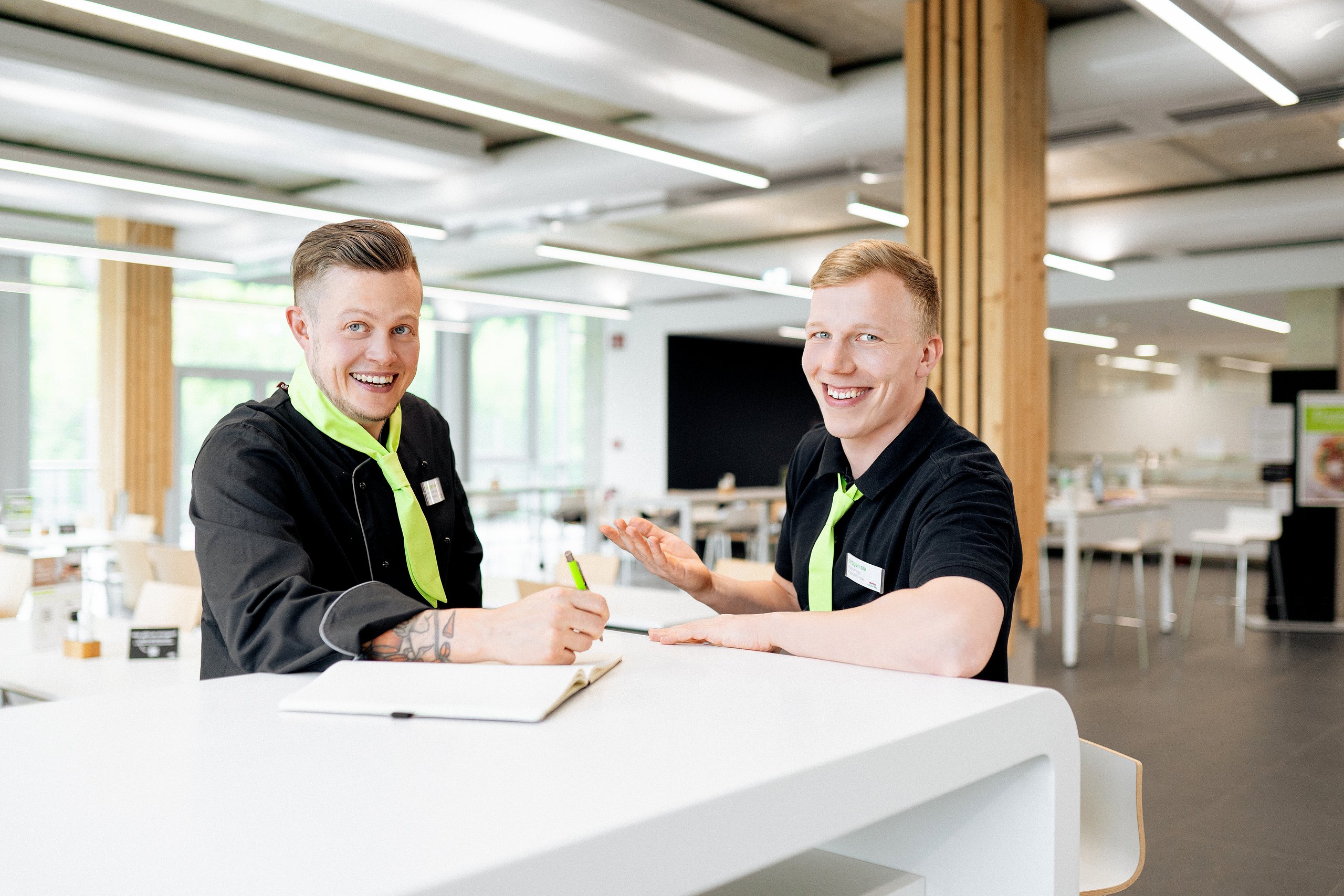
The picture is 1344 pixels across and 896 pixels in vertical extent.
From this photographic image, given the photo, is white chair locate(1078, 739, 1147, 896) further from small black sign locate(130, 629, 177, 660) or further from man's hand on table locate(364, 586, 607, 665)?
small black sign locate(130, 629, 177, 660)

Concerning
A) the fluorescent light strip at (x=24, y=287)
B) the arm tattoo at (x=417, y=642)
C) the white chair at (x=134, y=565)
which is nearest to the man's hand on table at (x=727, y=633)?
the arm tattoo at (x=417, y=642)

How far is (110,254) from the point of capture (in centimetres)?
894

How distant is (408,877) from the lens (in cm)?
78

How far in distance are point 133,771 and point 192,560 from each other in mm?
5845

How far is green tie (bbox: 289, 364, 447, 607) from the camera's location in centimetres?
180

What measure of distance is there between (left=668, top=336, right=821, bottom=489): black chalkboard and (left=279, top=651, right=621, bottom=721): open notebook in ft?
43.1

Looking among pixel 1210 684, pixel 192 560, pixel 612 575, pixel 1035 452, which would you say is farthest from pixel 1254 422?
pixel 192 560

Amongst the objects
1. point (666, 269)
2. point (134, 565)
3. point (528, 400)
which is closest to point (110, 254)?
point (134, 565)

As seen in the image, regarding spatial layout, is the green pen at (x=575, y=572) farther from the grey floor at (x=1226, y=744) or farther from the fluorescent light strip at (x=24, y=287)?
the fluorescent light strip at (x=24, y=287)

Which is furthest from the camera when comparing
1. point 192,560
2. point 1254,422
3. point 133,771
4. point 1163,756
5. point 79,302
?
point 79,302

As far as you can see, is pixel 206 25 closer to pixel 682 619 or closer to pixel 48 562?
pixel 48 562

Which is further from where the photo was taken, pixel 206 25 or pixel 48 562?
pixel 48 562

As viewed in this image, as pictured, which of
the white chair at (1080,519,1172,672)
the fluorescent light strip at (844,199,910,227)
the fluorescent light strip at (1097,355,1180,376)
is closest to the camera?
the fluorescent light strip at (844,199,910,227)

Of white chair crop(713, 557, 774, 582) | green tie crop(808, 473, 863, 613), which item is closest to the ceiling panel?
white chair crop(713, 557, 774, 582)
